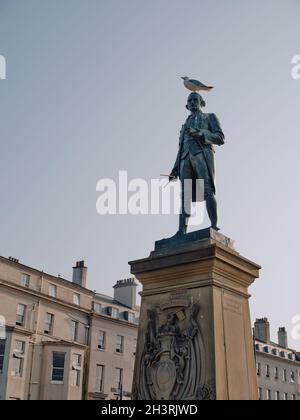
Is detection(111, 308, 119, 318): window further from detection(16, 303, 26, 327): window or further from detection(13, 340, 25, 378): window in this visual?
detection(13, 340, 25, 378): window

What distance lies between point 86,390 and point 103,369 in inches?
126

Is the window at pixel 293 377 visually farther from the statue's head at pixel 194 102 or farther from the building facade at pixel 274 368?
the statue's head at pixel 194 102

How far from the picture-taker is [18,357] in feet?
140

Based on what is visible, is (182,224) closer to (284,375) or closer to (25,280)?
(25,280)

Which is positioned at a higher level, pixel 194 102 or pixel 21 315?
pixel 21 315

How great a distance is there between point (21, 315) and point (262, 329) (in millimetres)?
43615

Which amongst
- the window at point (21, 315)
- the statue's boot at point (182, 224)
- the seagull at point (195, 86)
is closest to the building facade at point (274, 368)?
the window at point (21, 315)

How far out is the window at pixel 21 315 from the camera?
44037 millimetres

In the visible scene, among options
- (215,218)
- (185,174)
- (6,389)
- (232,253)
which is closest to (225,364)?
(232,253)

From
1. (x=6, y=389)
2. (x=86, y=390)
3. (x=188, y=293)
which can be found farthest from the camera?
(x=86, y=390)

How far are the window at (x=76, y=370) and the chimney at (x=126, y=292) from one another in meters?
11.8

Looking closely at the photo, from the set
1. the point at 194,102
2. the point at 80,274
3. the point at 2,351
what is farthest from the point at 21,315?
the point at 194,102

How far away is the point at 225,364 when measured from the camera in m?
7.88
